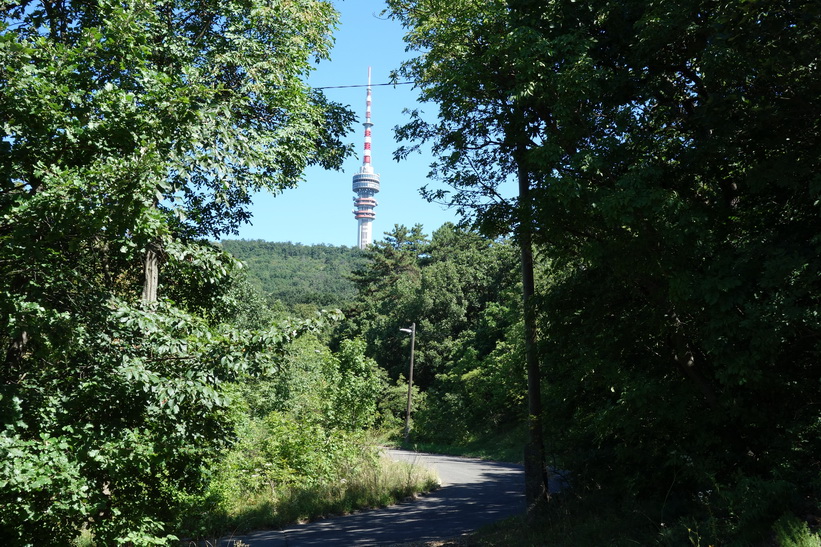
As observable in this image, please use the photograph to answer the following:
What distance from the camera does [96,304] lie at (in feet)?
19.2

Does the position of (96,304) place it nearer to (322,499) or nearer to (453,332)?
(322,499)

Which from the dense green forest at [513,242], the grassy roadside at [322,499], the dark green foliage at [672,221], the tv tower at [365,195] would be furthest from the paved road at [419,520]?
the tv tower at [365,195]

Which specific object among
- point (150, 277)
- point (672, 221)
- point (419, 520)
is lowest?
point (419, 520)

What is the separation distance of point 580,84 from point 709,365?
427cm

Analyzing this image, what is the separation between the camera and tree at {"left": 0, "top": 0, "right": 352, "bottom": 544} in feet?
17.1

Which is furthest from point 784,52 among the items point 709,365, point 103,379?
point 103,379

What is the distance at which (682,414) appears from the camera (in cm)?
819

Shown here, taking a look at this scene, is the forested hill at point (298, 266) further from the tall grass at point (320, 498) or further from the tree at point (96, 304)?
the tree at point (96, 304)

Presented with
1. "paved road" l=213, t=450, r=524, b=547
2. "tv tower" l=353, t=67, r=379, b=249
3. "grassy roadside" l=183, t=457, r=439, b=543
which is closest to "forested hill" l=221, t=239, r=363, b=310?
"tv tower" l=353, t=67, r=379, b=249

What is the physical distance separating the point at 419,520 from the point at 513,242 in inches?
275

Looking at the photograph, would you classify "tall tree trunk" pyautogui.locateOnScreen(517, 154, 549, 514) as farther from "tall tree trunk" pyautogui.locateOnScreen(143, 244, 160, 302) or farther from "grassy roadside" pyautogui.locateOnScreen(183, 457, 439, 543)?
"tall tree trunk" pyautogui.locateOnScreen(143, 244, 160, 302)

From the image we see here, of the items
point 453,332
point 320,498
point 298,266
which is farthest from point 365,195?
point 320,498

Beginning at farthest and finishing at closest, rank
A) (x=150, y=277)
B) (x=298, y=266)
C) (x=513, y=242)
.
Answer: (x=298, y=266) → (x=513, y=242) → (x=150, y=277)

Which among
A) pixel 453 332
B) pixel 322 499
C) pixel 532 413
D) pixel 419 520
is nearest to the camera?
pixel 532 413
